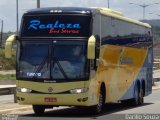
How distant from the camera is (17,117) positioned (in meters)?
18.4

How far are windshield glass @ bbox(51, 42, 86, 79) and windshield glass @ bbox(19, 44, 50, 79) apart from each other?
0.29 meters

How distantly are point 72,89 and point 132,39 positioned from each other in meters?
7.03

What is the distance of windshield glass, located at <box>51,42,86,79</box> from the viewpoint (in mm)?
18328

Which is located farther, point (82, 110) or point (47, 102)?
point (82, 110)

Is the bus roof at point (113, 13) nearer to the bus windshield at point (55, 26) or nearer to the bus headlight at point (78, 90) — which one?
the bus windshield at point (55, 26)

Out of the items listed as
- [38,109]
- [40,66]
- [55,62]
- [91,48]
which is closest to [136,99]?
[38,109]

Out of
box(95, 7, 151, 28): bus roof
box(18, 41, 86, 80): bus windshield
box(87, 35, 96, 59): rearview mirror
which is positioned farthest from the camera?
box(95, 7, 151, 28): bus roof

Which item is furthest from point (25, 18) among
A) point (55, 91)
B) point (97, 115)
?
point (97, 115)

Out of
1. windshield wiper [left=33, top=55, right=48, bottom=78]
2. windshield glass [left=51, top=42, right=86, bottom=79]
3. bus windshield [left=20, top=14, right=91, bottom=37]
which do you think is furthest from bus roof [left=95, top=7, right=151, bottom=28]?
windshield wiper [left=33, top=55, right=48, bottom=78]

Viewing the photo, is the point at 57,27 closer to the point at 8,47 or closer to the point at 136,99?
the point at 8,47

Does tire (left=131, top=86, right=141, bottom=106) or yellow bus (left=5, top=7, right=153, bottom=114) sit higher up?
yellow bus (left=5, top=7, right=153, bottom=114)

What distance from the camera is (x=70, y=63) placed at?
18359mm

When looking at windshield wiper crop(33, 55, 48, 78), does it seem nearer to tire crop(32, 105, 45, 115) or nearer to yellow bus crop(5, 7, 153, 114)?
yellow bus crop(5, 7, 153, 114)

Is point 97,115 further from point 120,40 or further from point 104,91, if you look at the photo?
point 120,40
